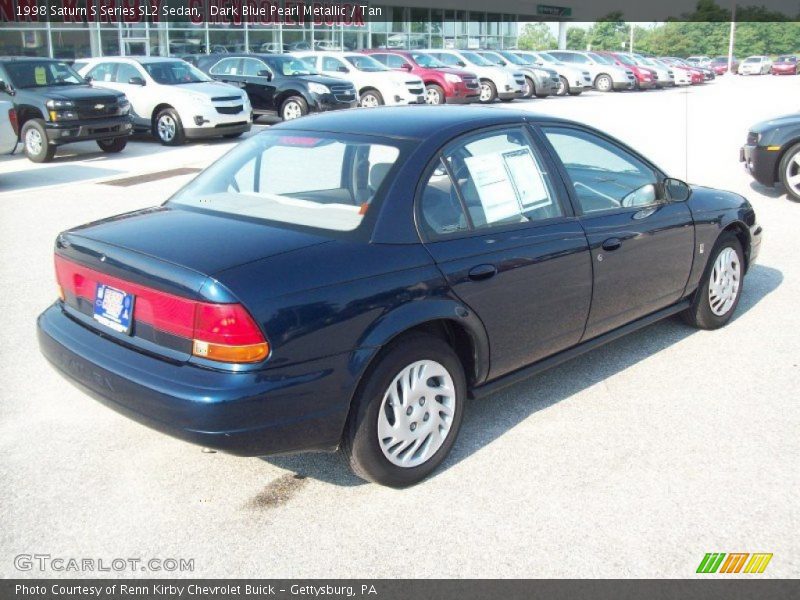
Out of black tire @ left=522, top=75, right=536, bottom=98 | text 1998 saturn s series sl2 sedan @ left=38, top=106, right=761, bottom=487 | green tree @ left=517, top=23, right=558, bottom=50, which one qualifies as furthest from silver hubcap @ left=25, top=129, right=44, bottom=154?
green tree @ left=517, top=23, right=558, bottom=50

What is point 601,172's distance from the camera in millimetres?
5375

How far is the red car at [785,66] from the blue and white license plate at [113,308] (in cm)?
6873

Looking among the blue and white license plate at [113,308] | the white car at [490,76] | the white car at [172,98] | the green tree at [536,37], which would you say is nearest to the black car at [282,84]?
the white car at [172,98]

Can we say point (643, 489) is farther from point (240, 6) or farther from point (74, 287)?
point (240, 6)

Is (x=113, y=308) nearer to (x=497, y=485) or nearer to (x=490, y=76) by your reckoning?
(x=497, y=485)

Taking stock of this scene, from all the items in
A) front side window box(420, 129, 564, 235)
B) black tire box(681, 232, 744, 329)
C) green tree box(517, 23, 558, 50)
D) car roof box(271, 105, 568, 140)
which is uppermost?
green tree box(517, 23, 558, 50)

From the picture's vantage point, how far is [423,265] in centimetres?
379

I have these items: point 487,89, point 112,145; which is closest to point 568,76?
point 487,89

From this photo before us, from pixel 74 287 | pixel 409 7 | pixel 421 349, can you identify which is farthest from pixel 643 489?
pixel 409 7

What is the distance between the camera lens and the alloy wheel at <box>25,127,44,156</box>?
14531 millimetres

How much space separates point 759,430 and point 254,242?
2787 mm

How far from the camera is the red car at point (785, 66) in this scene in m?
63.5

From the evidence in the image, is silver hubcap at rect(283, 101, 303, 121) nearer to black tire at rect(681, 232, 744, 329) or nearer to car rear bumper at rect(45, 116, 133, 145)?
car rear bumper at rect(45, 116, 133, 145)

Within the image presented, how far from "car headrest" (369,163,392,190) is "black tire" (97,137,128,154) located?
43.1ft
